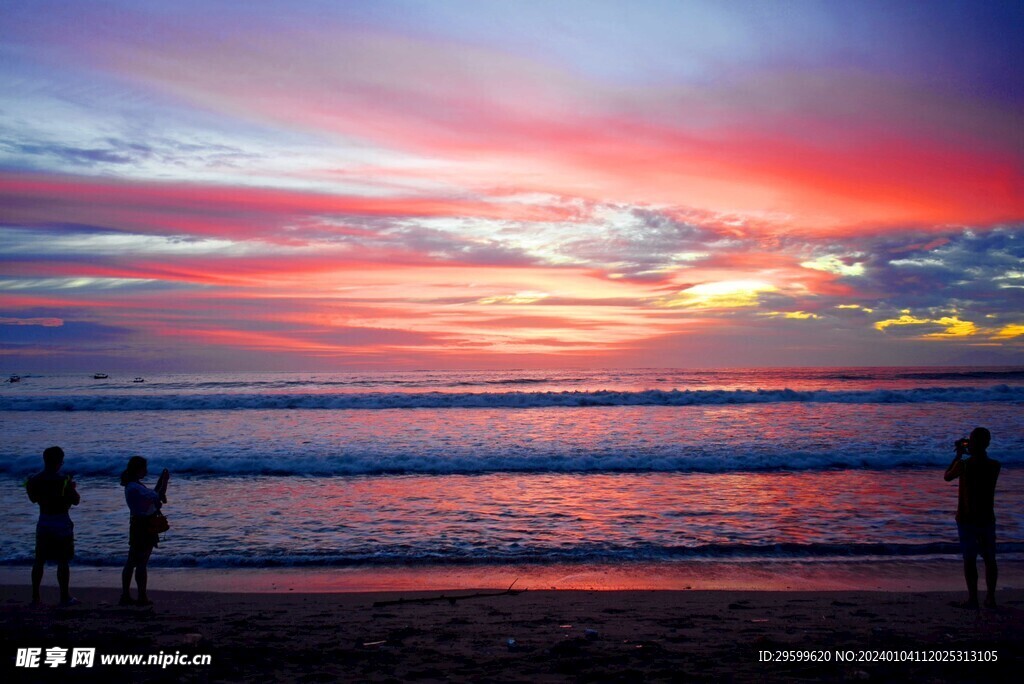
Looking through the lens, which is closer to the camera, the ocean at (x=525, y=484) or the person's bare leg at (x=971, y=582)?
the person's bare leg at (x=971, y=582)

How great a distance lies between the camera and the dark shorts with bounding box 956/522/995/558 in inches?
271

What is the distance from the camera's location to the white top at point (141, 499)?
7.20 metres

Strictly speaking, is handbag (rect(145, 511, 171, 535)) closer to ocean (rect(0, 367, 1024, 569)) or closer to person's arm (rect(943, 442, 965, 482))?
ocean (rect(0, 367, 1024, 569))

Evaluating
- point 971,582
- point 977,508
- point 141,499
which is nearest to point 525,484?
point 141,499

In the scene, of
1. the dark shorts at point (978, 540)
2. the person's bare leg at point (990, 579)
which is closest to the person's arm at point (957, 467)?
the dark shorts at point (978, 540)

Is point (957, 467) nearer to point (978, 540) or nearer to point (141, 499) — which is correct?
point (978, 540)

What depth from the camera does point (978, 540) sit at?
6.96m

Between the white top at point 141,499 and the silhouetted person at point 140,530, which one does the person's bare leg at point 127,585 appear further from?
the white top at point 141,499

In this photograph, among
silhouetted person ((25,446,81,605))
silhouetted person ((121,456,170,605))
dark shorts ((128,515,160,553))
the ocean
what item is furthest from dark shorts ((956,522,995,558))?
silhouetted person ((25,446,81,605))

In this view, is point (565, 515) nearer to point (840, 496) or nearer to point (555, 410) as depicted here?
point (840, 496)

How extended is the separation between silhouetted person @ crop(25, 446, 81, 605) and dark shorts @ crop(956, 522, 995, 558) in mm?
10221

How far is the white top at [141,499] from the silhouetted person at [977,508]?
9.12m

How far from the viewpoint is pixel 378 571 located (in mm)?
8617

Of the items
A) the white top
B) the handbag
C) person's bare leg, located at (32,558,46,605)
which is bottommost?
person's bare leg, located at (32,558,46,605)
